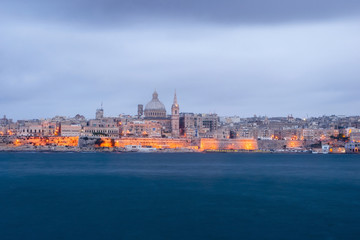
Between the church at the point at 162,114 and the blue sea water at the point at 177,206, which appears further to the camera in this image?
the church at the point at 162,114

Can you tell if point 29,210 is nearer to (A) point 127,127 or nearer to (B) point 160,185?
(B) point 160,185

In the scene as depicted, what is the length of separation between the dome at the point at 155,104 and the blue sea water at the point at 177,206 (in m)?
58.2

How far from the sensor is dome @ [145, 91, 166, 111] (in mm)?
86619

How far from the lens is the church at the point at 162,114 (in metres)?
79.0

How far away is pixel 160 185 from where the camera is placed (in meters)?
24.0

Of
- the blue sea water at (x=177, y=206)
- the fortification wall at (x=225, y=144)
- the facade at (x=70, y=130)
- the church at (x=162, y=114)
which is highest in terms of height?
the church at (x=162, y=114)

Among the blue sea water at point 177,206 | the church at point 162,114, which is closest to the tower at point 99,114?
the church at point 162,114

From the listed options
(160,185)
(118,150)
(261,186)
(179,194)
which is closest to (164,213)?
(179,194)

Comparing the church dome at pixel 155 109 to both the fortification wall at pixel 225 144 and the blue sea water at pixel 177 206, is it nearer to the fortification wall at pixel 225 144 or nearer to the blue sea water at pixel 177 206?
the fortification wall at pixel 225 144

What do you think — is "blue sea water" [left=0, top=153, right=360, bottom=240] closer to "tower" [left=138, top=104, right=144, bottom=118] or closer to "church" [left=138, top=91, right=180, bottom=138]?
"church" [left=138, top=91, right=180, bottom=138]

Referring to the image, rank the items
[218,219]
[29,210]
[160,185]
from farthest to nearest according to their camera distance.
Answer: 1. [160,185]
2. [29,210]
3. [218,219]

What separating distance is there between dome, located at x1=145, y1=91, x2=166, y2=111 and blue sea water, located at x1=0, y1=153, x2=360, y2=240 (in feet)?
191

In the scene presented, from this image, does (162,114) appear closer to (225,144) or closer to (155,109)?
(155,109)

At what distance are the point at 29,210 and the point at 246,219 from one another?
7.81 m
